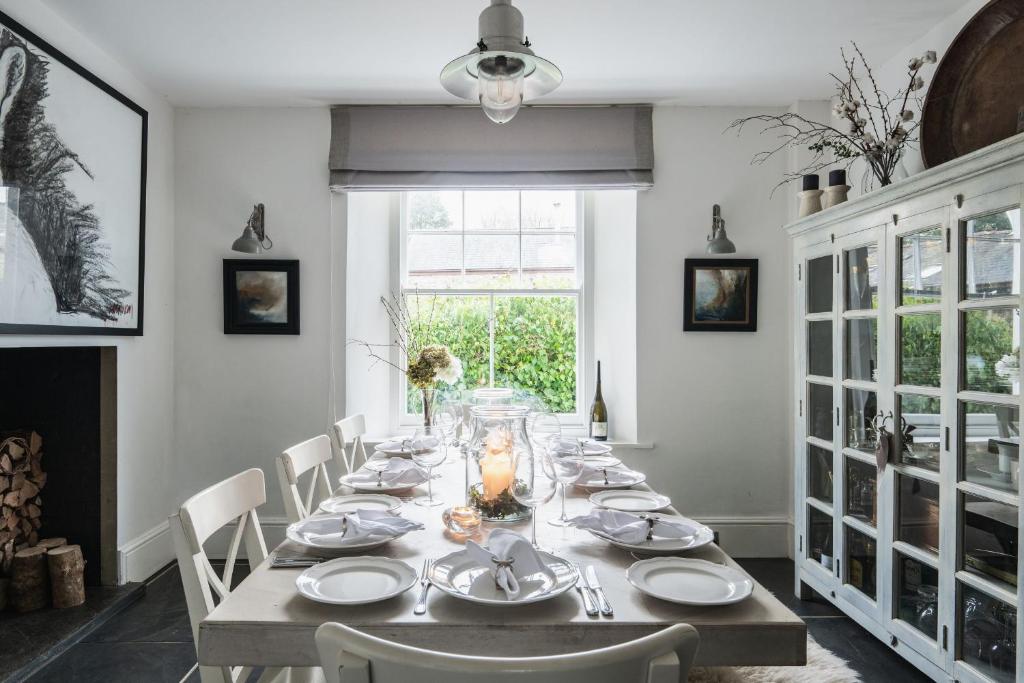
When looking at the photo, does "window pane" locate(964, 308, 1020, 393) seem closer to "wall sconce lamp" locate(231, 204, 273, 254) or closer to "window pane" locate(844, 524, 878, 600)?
"window pane" locate(844, 524, 878, 600)

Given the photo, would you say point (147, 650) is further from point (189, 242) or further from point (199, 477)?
point (189, 242)

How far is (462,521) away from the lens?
1.65m

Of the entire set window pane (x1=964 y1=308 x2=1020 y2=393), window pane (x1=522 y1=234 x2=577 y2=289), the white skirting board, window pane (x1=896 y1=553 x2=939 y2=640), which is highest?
window pane (x1=522 y1=234 x2=577 y2=289)

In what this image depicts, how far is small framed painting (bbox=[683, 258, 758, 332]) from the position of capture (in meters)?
3.55

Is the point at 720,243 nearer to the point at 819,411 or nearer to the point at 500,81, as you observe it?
the point at 819,411

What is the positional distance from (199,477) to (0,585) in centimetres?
102

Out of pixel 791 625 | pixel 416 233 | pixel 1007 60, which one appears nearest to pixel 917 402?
pixel 1007 60

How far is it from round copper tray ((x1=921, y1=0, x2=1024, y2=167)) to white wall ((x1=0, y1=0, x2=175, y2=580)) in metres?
3.39

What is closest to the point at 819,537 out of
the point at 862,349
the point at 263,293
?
the point at 862,349

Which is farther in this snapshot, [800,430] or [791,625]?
[800,430]

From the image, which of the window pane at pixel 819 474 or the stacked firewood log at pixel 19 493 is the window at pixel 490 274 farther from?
the stacked firewood log at pixel 19 493

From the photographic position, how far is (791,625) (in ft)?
3.68

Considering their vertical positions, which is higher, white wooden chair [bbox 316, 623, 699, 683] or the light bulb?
the light bulb

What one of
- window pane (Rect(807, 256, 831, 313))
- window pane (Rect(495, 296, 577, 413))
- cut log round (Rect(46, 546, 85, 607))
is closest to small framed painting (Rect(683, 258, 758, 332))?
window pane (Rect(807, 256, 831, 313))
